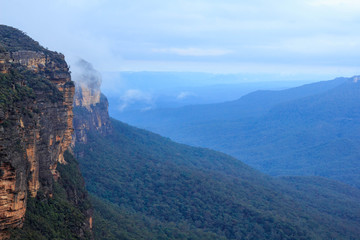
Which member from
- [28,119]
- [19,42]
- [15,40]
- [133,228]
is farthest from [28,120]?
[133,228]

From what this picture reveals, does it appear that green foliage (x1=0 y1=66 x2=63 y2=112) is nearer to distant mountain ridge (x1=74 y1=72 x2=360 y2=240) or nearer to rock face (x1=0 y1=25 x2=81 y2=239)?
rock face (x1=0 y1=25 x2=81 y2=239)

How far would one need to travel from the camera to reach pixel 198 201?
61281mm

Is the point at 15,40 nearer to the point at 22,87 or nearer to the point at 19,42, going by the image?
the point at 19,42

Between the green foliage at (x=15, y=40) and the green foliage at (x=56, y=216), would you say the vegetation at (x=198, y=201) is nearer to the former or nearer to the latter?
the green foliage at (x=56, y=216)

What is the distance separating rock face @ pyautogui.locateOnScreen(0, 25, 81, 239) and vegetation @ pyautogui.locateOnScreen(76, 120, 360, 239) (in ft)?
43.0

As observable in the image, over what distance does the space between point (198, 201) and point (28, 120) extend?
143 ft

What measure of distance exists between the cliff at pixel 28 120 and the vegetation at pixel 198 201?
1301 cm

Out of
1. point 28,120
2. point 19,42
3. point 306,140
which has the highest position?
point 19,42

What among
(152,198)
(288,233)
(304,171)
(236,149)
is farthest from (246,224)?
(236,149)

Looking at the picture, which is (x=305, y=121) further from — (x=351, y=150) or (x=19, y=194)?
(x=19, y=194)

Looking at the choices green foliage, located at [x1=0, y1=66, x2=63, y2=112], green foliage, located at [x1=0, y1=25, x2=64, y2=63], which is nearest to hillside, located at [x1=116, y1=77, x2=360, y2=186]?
green foliage, located at [x1=0, y1=25, x2=64, y2=63]

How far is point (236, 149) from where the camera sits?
171 m

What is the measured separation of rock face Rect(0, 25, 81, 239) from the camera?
1709cm

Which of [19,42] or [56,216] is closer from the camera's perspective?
[56,216]
